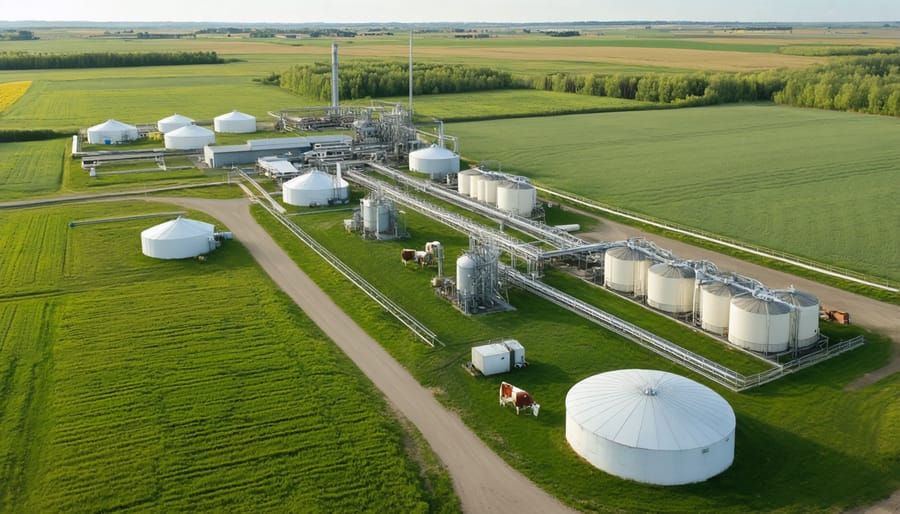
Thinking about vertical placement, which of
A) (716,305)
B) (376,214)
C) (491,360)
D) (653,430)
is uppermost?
(376,214)

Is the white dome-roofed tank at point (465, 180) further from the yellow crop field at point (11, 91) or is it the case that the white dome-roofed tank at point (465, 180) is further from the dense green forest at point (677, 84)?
the yellow crop field at point (11, 91)

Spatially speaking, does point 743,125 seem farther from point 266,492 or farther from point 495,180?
point 266,492

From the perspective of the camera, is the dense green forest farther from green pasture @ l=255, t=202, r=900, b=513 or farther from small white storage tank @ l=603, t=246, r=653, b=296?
green pasture @ l=255, t=202, r=900, b=513

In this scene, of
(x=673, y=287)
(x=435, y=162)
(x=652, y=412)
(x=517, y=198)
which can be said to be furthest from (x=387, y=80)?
(x=652, y=412)

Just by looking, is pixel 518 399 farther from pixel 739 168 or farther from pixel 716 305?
pixel 739 168


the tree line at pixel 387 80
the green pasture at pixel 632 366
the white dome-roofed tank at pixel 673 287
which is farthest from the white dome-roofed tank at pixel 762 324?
the tree line at pixel 387 80

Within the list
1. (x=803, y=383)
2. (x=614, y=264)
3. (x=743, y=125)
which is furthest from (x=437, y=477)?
(x=743, y=125)

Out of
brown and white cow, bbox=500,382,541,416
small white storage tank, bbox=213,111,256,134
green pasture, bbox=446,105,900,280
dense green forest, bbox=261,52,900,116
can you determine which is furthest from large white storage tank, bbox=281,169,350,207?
dense green forest, bbox=261,52,900,116
